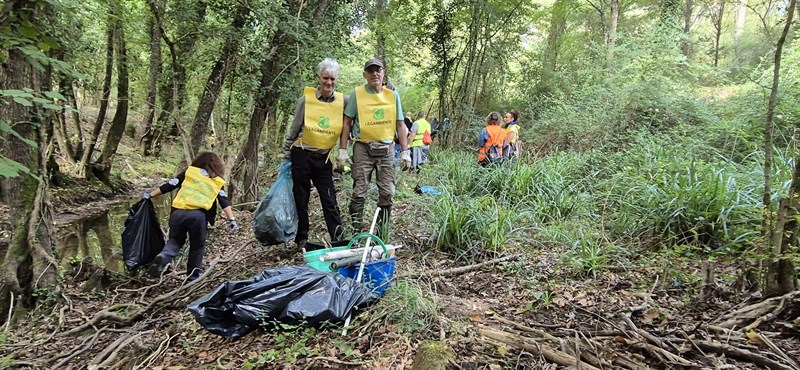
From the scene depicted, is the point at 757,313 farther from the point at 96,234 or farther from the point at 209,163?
the point at 96,234

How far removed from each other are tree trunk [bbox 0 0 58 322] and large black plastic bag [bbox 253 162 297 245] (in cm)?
184

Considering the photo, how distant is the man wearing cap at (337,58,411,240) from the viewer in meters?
4.17

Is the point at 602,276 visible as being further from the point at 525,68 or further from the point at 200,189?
the point at 525,68

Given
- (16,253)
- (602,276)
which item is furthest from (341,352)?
(16,253)

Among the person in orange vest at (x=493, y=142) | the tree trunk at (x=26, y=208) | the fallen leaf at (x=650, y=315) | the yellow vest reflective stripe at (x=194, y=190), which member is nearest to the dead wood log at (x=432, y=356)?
the fallen leaf at (x=650, y=315)

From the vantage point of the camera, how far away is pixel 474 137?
14445mm

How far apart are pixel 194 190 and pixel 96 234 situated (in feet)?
14.8

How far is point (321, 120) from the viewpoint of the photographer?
4.20 meters

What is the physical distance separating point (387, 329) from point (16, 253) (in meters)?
3.46

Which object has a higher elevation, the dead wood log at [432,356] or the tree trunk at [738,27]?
the tree trunk at [738,27]

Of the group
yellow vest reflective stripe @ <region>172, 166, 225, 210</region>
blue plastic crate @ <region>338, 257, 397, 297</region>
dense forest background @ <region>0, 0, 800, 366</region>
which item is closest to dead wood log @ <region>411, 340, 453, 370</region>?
blue plastic crate @ <region>338, 257, 397, 297</region>

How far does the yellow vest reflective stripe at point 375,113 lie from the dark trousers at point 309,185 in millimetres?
543

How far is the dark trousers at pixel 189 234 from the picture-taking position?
4410mm

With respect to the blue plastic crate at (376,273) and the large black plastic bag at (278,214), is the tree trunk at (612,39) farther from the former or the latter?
the blue plastic crate at (376,273)
